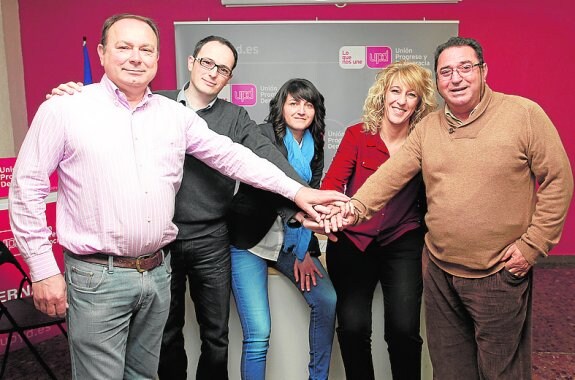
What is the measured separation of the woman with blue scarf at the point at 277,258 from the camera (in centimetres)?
216

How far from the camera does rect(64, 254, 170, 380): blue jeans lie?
1.57 metres

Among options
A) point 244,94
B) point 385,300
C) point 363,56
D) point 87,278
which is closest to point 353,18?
point 363,56

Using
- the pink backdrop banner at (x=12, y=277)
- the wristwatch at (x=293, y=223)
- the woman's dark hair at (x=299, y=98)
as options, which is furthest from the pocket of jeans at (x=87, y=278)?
the pink backdrop banner at (x=12, y=277)

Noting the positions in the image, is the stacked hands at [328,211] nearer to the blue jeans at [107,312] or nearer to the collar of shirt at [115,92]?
the blue jeans at [107,312]

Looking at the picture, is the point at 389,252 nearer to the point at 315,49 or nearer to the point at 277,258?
the point at 277,258

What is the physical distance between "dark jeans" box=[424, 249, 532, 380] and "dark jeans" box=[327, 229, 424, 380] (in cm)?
9

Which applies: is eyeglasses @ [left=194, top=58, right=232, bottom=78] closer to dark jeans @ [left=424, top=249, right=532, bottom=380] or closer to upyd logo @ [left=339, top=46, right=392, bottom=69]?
dark jeans @ [left=424, top=249, right=532, bottom=380]

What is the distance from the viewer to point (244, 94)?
15.3ft

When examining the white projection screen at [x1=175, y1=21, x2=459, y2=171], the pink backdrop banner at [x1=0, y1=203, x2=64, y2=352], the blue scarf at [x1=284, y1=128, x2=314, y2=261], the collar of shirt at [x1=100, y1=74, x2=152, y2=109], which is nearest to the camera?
the collar of shirt at [x1=100, y1=74, x2=152, y2=109]

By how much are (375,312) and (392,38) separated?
10.0 feet

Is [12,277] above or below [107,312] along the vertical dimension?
below

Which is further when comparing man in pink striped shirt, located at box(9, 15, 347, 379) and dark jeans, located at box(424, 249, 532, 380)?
dark jeans, located at box(424, 249, 532, 380)

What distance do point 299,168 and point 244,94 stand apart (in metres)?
2.55

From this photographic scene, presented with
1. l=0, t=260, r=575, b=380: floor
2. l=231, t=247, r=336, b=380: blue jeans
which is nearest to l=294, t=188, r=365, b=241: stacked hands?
l=231, t=247, r=336, b=380: blue jeans
